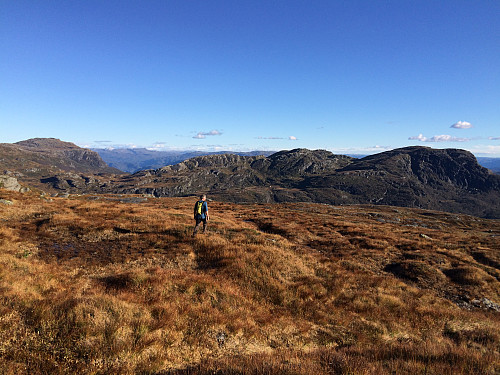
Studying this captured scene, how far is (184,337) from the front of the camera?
6.57m

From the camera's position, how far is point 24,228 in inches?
669

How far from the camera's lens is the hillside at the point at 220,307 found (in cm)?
533

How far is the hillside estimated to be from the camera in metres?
5.33

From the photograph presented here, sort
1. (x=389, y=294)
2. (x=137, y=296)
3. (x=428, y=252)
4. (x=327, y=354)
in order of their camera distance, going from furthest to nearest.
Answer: (x=428, y=252), (x=389, y=294), (x=137, y=296), (x=327, y=354)

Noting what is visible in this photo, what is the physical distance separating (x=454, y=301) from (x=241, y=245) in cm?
1283

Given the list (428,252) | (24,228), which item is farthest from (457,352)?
(24,228)

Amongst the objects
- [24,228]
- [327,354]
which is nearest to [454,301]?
[327,354]

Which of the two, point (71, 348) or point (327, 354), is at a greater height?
point (71, 348)

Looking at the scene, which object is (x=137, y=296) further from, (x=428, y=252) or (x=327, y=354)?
(x=428, y=252)

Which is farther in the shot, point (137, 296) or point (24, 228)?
point (24, 228)

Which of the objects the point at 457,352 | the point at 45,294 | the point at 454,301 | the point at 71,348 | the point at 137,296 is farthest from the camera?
the point at 454,301

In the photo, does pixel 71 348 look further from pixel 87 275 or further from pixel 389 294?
pixel 389 294

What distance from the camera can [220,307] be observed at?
8562mm

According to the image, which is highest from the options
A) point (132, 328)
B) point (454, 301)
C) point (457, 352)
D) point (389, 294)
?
point (132, 328)
